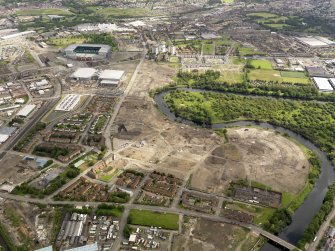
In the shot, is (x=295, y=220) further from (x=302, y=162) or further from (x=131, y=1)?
(x=131, y=1)

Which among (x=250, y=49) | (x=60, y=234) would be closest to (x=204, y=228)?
(x=60, y=234)

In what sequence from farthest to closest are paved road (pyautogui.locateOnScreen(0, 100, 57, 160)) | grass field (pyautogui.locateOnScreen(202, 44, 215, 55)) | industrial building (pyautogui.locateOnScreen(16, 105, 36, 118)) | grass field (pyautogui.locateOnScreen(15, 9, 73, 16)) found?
grass field (pyautogui.locateOnScreen(15, 9, 73, 16)) < grass field (pyautogui.locateOnScreen(202, 44, 215, 55)) < industrial building (pyautogui.locateOnScreen(16, 105, 36, 118)) < paved road (pyautogui.locateOnScreen(0, 100, 57, 160))

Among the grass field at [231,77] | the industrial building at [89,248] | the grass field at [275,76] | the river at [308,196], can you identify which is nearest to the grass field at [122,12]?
the grass field at [231,77]

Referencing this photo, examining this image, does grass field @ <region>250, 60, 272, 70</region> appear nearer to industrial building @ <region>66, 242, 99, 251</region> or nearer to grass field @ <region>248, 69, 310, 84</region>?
grass field @ <region>248, 69, 310, 84</region>

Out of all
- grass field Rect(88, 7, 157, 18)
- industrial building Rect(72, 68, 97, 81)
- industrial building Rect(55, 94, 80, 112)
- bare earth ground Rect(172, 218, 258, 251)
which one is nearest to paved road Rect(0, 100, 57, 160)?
industrial building Rect(55, 94, 80, 112)

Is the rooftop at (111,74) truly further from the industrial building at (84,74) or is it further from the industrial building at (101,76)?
the industrial building at (84,74)

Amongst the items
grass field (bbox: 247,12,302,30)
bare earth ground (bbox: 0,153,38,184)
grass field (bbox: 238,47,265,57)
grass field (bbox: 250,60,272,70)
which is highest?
bare earth ground (bbox: 0,153,38,184)

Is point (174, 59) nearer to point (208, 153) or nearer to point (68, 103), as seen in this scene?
point (68, 103)
